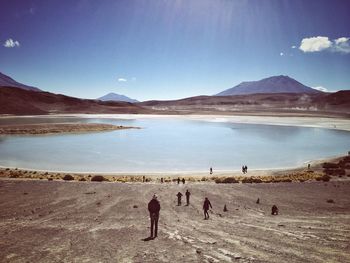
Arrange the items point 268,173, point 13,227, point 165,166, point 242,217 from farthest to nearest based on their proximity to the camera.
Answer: point 165,166 → point 268,173 → point 242,217 → point 13,227

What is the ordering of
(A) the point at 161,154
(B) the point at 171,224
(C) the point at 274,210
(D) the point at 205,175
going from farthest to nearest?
(A) the point at 161,154 → (D) the point at 205,175 → (C) the point at 274,210 → (B) the point at 171,224

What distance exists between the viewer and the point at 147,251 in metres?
9.84

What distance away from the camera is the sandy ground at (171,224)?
31.2 ft

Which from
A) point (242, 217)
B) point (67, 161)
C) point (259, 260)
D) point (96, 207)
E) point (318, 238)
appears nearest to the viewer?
point (259, 260)

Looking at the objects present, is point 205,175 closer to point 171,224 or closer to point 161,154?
point 161,154

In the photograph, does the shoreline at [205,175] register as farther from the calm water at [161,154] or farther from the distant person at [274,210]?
the distant person at [274,210]

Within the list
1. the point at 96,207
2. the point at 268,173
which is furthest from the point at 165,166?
the point at 96,207

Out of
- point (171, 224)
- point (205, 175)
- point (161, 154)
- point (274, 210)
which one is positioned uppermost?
point (171, 224)

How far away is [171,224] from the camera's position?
541 inches

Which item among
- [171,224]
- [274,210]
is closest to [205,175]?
[274,210]

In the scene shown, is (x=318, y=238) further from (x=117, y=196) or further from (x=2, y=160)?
(x=2, y=160)

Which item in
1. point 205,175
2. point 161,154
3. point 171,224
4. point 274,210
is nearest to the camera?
point 171,224

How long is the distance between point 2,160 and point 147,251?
112 feet

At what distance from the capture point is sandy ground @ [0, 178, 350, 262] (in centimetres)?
950
